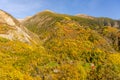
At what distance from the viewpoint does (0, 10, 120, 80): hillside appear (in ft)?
318

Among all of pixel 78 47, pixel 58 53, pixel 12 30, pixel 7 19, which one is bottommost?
pixel 58 53

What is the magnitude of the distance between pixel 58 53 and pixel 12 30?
26.2m

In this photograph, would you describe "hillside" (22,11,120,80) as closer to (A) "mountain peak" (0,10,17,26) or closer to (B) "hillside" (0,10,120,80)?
(B) "hillside" (0,10,120,80)

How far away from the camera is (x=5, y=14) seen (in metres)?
142

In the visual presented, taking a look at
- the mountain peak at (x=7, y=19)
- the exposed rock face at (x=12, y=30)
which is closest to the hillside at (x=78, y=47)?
the exposed rock face at (x=12, y=30)

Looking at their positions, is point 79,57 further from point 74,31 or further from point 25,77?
point 25,77

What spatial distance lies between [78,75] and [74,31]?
2279 inches

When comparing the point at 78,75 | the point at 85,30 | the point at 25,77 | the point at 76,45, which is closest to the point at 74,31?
the point at 85,30

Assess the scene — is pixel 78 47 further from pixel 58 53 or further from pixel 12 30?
pixel 12 30

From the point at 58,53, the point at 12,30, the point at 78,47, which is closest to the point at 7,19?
the point at 12,30

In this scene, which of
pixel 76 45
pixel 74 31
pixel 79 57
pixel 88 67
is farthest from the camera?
pixel 74 31

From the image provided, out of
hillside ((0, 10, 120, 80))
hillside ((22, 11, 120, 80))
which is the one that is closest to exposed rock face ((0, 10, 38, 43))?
hillside ((0, 10, 120, 80))

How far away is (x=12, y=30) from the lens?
130 m

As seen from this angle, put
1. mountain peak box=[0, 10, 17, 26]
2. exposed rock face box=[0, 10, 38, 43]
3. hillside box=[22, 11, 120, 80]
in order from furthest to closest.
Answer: mountain peak box=[0, 10, 17, 26] → exposed rock face box=[0, 10, 38, 43] → hillside box=[22, 11, 120, 80]
